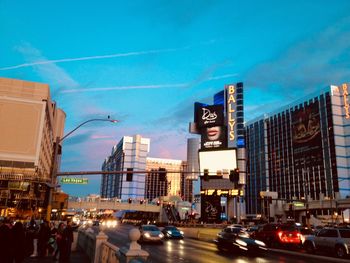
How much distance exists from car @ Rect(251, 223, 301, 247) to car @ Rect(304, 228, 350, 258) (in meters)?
2.36

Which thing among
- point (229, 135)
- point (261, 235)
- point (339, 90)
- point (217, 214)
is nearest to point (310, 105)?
point (339, 90)

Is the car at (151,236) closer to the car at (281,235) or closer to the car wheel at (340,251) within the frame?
the car at (281,235)

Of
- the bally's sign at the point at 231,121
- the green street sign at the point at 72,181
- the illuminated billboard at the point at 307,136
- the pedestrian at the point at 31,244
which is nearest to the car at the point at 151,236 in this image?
the green street sign at the point at 72,181

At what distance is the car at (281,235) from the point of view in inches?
1063

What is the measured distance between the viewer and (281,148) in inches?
7151

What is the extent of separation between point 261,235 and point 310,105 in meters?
138

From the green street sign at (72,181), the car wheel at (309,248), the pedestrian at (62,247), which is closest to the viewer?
the pedestrian at (62,247)

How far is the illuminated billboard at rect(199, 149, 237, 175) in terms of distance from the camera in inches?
3088

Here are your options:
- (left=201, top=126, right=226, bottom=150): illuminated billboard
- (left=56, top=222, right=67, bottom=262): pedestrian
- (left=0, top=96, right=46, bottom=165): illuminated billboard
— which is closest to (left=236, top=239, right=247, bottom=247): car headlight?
(left=56, top=222, right=67, bottom=262): pedestrian

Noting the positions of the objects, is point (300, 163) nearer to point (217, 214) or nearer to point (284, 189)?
point (284, 189)

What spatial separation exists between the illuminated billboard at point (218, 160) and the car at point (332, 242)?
53317 millimetres

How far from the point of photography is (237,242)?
2273 centimetres

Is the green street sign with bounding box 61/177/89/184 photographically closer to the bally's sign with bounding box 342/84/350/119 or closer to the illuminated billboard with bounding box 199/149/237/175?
the illuminated billboard with bounding box 199/149/237/175

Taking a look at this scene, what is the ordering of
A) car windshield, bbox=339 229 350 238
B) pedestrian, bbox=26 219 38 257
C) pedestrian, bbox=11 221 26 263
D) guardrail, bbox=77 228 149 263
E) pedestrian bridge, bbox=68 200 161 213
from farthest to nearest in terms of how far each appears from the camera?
1. pedestrian bridge, bbox=68 200 161 213
2. car windshield, bbox=339 229 350 238
3. pedestrian, bbox=26 219 38 257
4. pedestrian, bbox=11 221 26 263
5. guardrail, bbox=77 228 149 263
